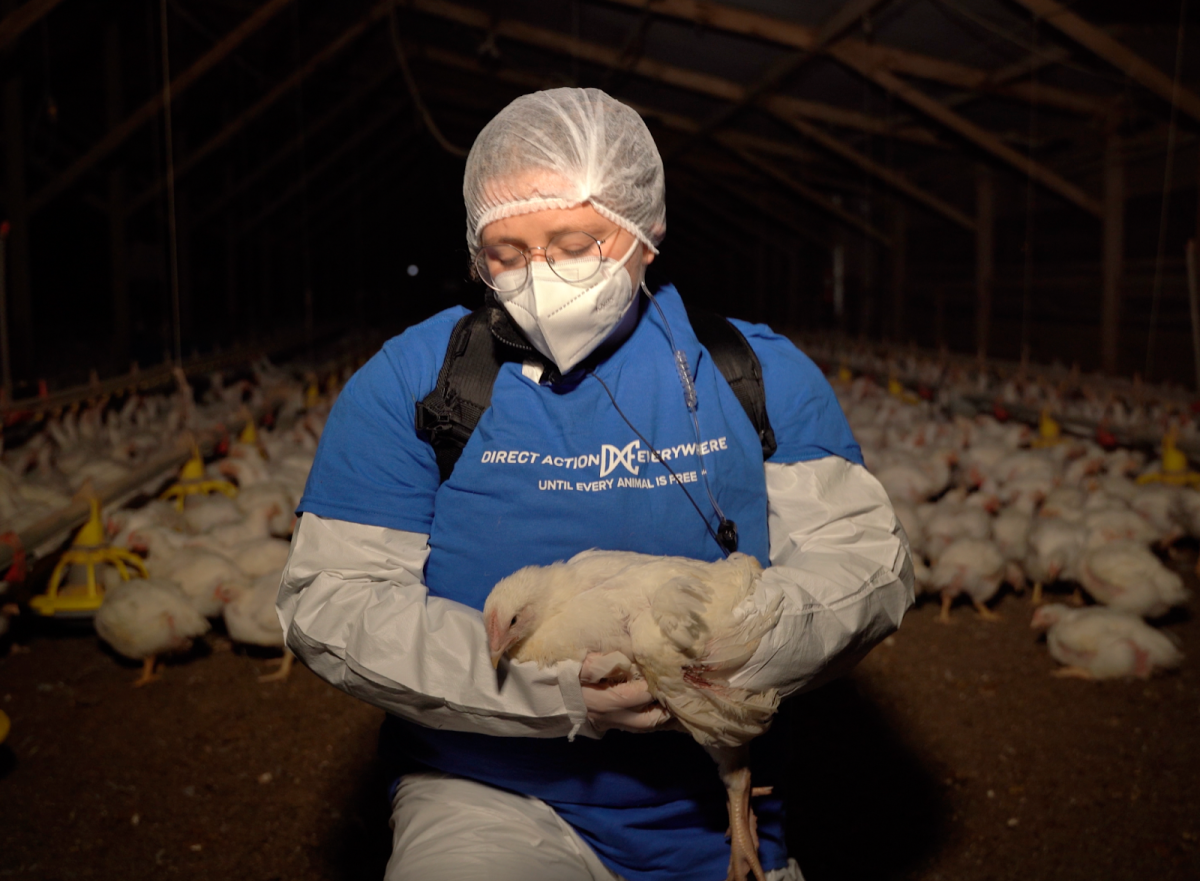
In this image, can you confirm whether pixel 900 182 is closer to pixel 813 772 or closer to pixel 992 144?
pixel 992 144

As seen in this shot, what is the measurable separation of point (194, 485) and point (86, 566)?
133 centimetres

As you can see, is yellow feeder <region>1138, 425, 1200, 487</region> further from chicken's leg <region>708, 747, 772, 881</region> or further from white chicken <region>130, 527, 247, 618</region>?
white chicken <region>130, 527, 247, 618</region>

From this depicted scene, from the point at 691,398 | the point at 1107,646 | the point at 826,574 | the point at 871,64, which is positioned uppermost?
the point at 871,64

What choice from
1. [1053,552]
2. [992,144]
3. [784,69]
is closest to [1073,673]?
[1053,552]

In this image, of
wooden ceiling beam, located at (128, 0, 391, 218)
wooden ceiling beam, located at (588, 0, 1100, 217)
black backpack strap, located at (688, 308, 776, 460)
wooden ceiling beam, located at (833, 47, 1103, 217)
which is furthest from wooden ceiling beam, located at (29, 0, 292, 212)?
black backpack strap, located at (688, 308, 776, 460)

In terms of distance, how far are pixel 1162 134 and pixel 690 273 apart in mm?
5010

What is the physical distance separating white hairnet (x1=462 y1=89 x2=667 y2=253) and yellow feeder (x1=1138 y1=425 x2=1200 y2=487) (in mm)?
4823

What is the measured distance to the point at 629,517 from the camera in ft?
5.27

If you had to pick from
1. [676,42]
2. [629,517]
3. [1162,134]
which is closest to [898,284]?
[1162,134]

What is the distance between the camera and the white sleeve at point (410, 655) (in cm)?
142

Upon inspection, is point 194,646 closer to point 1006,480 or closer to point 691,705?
point 691,705

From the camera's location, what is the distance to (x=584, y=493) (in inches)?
62.6

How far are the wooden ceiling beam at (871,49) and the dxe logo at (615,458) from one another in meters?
6.39

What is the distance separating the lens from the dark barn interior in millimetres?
2768
